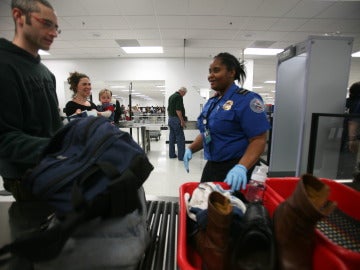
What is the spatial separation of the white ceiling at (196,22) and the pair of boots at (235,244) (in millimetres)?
3813

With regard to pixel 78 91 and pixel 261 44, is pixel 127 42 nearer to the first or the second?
pixel 78 91

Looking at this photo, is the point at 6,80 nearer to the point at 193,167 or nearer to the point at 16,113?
the point at 16,113

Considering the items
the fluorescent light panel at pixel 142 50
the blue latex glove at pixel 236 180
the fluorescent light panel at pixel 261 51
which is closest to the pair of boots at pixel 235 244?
the blue latex glove at pixel 236 180

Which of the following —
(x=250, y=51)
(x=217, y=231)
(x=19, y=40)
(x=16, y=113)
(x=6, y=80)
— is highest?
(x=250, y=51)

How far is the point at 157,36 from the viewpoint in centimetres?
493

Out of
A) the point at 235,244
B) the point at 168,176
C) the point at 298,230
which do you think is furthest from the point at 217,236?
the point at 168,176

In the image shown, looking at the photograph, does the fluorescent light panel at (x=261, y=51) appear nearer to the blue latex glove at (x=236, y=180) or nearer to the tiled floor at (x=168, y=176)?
the tiled floor at (x=168, y=176)

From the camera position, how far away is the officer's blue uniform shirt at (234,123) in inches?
43.7

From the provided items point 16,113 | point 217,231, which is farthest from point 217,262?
point 16,113

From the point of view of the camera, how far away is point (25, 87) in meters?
0.80

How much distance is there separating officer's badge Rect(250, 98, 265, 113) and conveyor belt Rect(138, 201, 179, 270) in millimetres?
652

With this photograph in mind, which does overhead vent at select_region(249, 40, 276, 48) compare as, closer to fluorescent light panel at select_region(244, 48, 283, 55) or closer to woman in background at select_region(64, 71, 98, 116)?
fluorescent light panel at select_region(244, 48, 283, 55)

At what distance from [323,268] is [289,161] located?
327 centimetres

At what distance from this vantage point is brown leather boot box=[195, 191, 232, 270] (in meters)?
0.38
